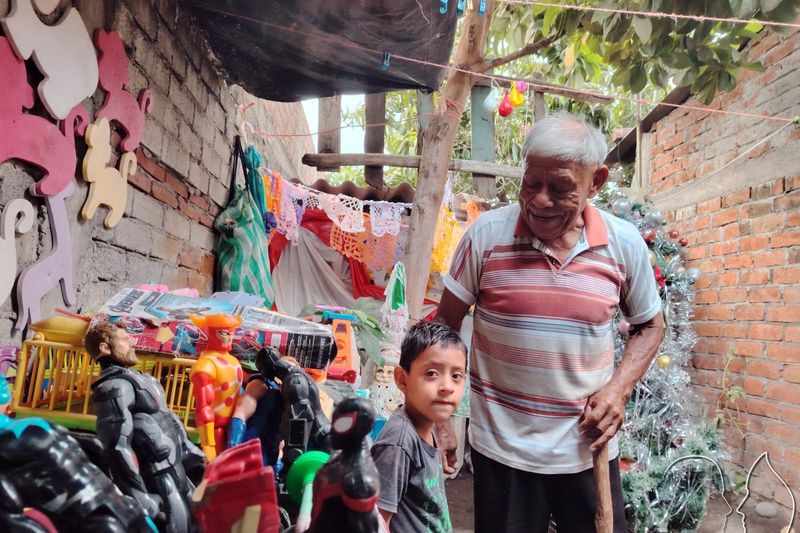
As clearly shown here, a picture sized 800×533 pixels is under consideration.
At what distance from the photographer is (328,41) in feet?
9.43

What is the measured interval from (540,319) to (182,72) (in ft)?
8.09

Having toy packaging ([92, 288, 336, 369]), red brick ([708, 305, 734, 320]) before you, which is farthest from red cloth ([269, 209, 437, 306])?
toy packaging ([92, 288, 336, 369])

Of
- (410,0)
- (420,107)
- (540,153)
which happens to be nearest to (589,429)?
(540,153)

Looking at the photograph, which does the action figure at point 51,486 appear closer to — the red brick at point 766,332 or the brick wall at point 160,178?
the brick wall at point 160,178

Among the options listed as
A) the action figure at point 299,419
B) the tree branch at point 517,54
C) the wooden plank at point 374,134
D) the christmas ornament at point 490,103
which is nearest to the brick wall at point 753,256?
the tree branch at point 517,54

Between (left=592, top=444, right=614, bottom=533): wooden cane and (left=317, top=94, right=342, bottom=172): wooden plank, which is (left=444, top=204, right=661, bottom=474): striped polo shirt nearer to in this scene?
(left=592, top=444, right=614, bottom=533): wooden cane

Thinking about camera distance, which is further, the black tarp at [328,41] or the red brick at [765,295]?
the red brick at [765,295]

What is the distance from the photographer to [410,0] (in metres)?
2.49

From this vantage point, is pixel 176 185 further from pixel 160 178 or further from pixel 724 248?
pixel 724 248

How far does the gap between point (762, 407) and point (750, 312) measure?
1.95ft

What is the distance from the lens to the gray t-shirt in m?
1.09

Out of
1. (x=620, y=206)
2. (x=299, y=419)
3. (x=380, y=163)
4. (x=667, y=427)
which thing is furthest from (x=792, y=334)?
(x=380, y=163)

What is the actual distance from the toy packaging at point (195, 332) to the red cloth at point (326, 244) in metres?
3.50

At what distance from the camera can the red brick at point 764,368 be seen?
325 centimetres
